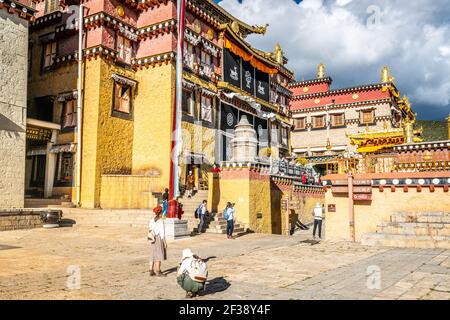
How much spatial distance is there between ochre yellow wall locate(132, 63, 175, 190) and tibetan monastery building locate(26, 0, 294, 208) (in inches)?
2.5

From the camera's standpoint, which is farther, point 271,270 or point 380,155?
point 380,155

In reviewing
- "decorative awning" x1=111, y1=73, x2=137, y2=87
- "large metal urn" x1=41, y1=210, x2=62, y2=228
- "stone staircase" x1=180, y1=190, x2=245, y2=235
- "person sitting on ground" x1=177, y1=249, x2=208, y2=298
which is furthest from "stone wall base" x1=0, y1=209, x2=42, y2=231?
"person sitting on ground" x1=177, y1=249, x2=208, y2=298

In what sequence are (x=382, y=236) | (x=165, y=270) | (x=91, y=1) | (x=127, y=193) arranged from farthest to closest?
1. (x=91, y=1)
2. (x=127, y=193)
3. (x=382, y=236)
4. (x=165, y=270)

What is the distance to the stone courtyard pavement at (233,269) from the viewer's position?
254 inches

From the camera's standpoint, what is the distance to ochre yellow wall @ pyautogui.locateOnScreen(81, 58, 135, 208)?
21.1 m

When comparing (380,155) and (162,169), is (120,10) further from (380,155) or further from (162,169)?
(380,155)

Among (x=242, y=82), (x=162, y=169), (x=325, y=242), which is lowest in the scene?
(x=325, y=242)

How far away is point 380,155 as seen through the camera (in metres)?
15.0

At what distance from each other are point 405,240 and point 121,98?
17.7m

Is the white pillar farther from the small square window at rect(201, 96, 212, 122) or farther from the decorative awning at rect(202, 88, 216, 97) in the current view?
the decorative awning at rect(202, 88, 216, 97)

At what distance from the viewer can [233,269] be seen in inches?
348

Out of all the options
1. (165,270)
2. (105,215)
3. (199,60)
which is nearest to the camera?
(165,270)

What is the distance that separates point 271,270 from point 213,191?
10647mm

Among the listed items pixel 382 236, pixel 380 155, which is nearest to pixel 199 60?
pixel 380 155
